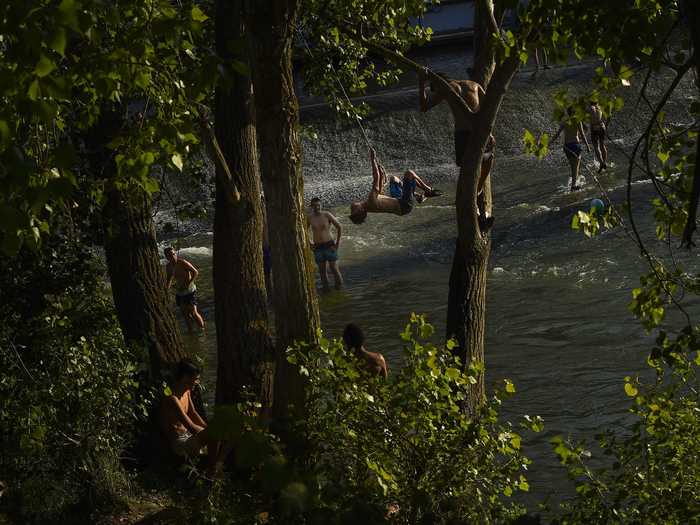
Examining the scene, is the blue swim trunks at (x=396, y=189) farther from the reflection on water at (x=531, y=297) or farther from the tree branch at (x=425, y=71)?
the tree branch at (x=425, y=71)

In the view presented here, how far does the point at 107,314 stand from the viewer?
911 cm

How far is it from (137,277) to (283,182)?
225 cm

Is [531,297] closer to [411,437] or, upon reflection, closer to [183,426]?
[183,426]

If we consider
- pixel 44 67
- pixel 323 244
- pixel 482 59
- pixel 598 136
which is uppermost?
pixel 482 59

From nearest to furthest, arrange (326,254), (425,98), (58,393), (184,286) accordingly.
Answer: (58,393), (425,98), (184,286), (326,254)

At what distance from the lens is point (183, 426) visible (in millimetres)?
9172

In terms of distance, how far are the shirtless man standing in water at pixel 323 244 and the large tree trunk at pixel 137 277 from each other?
28.0 feet

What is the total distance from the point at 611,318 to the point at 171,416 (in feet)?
23.2

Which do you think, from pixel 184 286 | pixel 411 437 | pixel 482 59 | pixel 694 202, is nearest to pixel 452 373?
pixel 411 437

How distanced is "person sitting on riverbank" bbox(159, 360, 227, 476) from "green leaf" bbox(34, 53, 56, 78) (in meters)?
5.41

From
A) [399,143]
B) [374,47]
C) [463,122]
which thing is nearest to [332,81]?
[463,122]

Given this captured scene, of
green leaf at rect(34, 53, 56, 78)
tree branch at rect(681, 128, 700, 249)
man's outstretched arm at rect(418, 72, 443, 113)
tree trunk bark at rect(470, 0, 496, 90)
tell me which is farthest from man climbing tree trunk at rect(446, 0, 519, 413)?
green leaf at rect(34, 53, 56, 78)

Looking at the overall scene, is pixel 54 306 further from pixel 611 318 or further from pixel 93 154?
pixel 611 318

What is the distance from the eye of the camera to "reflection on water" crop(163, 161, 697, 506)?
11641mm
